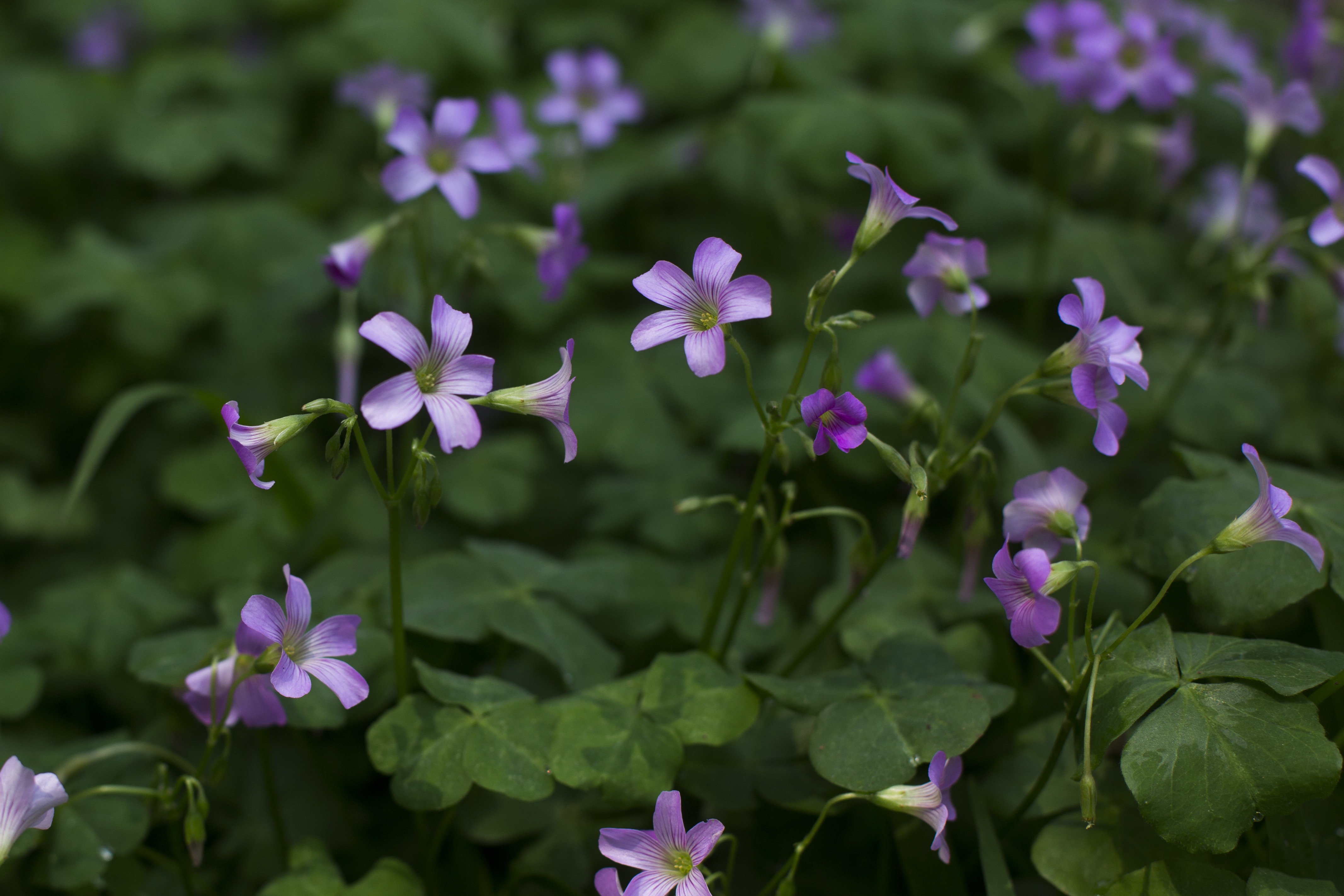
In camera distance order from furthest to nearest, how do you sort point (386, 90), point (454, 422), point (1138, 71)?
point (386, 90) → point (1138, 71) → point (454, 422)

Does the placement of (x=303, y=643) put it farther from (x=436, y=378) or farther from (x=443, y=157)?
(x=443, y=157)

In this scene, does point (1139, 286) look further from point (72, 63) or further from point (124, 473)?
point (72, 63)

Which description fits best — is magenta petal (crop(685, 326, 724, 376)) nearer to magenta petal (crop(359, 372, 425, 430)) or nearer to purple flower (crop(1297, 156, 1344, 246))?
magenta petal (crop(359, 372, 425, 430))

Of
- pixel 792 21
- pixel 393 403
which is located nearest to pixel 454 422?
pixel 393 403

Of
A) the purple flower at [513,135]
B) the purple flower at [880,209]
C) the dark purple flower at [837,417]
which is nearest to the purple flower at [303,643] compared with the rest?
the dark purple flower at [837,417]

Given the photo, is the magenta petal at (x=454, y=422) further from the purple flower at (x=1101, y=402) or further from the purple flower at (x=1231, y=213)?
the purple flower at (x=1231, y=213)

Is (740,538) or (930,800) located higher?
(740,538)
